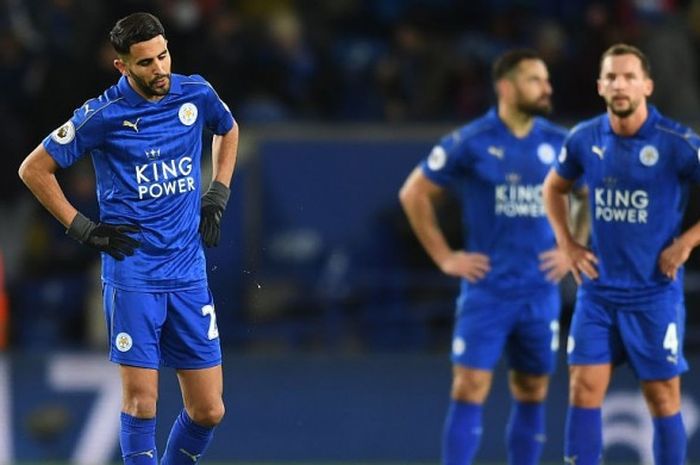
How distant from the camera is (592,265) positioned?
8953 millimetres

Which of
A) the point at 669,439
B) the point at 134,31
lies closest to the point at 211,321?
the point at 134,31

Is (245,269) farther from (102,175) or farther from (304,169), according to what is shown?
(102,175)

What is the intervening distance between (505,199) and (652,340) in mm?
1352

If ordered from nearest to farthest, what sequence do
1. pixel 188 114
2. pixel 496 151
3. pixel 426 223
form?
pixel 188 114 → pixel 496 151 → pixel 426 223

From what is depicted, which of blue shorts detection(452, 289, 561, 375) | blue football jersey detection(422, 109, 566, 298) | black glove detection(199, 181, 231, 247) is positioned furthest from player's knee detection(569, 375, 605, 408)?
black glove detection(199, 181, 231, 247)

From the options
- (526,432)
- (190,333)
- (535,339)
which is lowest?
(526,432)

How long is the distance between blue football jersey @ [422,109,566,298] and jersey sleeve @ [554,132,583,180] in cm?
63

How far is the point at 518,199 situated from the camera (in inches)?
383

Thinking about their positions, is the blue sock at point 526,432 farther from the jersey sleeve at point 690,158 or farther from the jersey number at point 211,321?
the jersey number at point 211,321

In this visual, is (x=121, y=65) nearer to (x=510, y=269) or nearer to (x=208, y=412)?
(x=208, y=412)

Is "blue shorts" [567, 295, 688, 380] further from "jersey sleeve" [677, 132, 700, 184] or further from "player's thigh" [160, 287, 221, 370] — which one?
"player's thigh" [160, 287, 221, 370]

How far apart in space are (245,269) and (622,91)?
5.07 meters

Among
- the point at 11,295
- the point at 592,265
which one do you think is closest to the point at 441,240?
the point at 592,265

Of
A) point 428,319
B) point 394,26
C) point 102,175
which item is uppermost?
point 394,26
